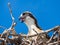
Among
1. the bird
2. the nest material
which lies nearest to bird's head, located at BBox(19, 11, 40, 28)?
the bird

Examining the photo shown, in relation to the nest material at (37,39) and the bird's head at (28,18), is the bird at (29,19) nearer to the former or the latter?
the bird's head at (28,18)

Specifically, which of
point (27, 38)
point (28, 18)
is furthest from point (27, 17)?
point (27, 38)

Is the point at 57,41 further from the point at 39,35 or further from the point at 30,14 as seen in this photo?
A: the point at 30,14

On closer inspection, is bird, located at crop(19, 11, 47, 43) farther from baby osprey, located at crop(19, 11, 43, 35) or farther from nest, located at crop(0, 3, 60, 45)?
nest, located at crop(0, 3, 60, 45)

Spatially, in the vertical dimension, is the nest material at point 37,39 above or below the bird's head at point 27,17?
below

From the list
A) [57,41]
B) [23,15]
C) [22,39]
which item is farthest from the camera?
[23,15]

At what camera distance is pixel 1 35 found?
Result: 251cm

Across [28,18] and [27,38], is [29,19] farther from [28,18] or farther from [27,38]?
[27,38]

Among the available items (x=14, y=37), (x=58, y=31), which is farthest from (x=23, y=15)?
(x=58, y=31)

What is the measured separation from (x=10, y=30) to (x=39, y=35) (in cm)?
24

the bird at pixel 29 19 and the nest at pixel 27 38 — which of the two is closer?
the nest at pixel 27 38

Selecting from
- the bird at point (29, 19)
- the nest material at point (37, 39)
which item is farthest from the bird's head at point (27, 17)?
the nest material at point (37, 39)

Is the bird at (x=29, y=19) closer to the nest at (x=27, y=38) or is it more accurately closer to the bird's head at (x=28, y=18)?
the bird's head at (x=28, y=18)

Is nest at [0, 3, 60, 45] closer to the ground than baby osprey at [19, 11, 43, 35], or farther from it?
closer to the ground
